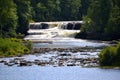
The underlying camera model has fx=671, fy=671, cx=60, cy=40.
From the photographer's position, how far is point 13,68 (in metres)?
93.9

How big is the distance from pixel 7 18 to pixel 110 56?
64992mm

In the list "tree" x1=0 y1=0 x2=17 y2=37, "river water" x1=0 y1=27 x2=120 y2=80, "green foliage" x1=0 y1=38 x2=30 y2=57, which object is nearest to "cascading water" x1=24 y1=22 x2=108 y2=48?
"tree" x1=0 y1=0 x2=17 y2=37

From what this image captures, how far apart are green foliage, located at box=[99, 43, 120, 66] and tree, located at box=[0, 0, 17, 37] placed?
192 feet

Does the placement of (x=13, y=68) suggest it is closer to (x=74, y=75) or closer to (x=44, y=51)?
(x=74, y=75)

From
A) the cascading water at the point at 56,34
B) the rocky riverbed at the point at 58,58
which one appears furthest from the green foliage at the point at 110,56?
the cascading water at the point at 56,34

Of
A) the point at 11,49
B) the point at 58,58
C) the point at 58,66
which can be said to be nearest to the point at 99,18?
the point at 11,49

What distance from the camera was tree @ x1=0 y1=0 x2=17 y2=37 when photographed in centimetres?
14750

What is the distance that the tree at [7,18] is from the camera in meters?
148

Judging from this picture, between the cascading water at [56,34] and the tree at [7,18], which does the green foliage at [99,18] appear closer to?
the cascading water at [56,34]

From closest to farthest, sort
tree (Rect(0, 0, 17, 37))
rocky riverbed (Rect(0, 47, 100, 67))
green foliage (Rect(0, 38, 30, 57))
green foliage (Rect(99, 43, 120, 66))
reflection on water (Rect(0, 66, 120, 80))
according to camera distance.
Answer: reflection on water (Rect(0, 66, 120, 80))
green foliage (Rect(99, 43, 120, 66))
rocky riverbed (Rect(0, 47, 100, 67))
green foliage (Rect(0, 38, 30, 57))
tree (Rect(0, 0, 17, 37))

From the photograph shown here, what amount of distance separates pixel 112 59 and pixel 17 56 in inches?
995

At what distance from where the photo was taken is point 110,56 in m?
90.8

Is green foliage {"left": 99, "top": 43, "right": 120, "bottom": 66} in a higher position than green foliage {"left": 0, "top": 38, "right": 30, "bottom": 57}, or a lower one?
higher

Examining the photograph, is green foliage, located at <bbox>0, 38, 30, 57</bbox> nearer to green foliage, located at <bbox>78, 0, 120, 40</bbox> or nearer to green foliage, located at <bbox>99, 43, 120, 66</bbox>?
green foliage, located at <bbox>99, 43, 120, 66</bbox>
